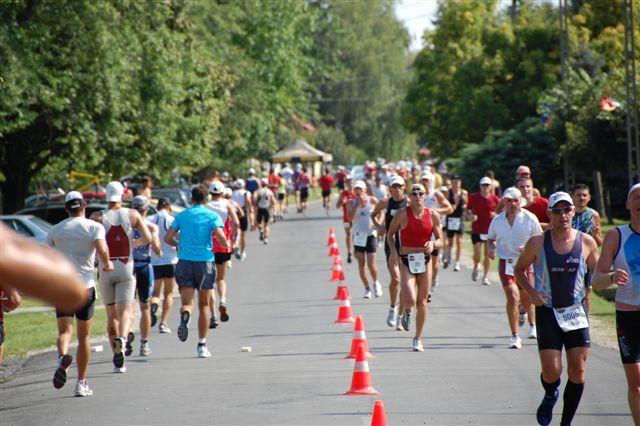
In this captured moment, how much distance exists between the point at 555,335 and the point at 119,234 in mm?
5630

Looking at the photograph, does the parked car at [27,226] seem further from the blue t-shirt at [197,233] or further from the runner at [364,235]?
the blue t-shirt at [197,233]

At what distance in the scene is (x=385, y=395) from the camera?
991 centimetres

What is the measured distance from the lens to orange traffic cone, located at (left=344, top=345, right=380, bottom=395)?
9766mm

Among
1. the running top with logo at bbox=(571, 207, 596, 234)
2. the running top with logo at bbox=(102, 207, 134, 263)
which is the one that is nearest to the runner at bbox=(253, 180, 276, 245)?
the running top with logo at bbox=(102, 207, 134, 263)

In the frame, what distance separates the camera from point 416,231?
1318 cm

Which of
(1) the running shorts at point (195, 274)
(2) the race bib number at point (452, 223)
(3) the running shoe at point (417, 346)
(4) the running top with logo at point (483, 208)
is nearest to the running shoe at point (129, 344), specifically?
(1) the running shorts at point (195, 274)

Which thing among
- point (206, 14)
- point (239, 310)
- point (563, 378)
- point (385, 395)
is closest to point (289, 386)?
point (385, 395)

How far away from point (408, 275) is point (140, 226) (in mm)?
3291

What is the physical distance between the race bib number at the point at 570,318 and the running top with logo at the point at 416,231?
5.38 metres

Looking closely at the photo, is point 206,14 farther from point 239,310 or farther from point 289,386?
point 289,386

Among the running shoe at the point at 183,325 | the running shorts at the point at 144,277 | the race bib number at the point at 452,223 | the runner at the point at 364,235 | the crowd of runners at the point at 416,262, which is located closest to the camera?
the crowd of runners at the point at 416,262

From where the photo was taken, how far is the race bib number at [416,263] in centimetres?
1316

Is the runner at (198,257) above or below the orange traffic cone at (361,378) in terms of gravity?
above

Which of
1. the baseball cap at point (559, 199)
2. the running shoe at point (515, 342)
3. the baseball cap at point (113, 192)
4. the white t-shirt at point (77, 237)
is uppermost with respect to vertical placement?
the baseball cap at point (113, 192)
